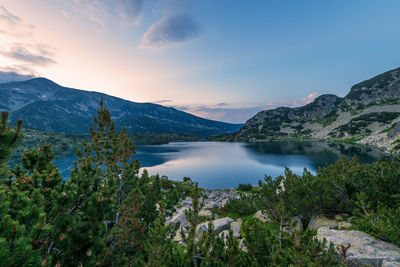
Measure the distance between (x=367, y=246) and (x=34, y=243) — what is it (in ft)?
27.8

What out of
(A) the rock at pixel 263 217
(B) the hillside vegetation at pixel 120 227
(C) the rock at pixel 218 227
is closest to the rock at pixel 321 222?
(B) the hillside vegetation at pixel 120 227

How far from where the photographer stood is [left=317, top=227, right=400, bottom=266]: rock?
4.83 m

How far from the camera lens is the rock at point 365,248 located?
4828 mm

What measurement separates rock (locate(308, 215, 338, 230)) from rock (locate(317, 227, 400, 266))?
2676mm

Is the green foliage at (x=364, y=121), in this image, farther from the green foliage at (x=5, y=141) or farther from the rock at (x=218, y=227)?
the green foliage at (x=5, y=141)

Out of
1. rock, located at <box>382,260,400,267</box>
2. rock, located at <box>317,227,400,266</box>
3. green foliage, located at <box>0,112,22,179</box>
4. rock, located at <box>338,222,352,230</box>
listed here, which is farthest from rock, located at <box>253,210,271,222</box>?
green foliage, located at <box>0,112,22,179</box>

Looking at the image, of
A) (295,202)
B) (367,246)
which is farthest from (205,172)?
(367,246)

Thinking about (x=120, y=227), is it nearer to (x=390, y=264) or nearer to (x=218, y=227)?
(x=218, y=227)

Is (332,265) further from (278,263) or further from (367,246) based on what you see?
(367,246)

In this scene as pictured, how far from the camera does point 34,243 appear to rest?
287 cm

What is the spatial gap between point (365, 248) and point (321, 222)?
→ 13.9ft

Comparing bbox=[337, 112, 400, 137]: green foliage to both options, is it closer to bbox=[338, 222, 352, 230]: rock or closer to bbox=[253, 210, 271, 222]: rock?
bbox=[253, 210, 271, 222]: rock

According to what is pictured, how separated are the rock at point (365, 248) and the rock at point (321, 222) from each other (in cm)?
268

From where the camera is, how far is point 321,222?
919cm
